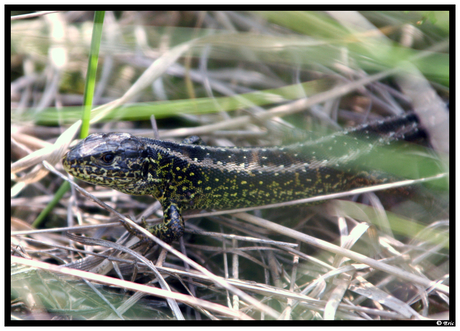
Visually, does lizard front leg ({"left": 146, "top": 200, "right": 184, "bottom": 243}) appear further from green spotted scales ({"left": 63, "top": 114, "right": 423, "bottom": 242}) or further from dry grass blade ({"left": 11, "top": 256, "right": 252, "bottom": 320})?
dry grass blade ({"left": 11, "top": 256, "right": 252, "bottom": 320})

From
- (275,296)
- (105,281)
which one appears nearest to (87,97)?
(105,281)

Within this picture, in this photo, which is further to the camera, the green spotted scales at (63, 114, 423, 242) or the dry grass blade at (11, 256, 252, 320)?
the green spotted scales at (63, 114, 423, 242)

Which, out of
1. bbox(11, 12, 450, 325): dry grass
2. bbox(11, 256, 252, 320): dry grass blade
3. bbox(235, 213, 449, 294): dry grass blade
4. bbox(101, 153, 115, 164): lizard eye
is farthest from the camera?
bbox(101, 153, 115, 164): lizard eye

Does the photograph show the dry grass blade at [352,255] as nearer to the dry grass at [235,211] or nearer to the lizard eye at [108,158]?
the dry grass at [235,211]

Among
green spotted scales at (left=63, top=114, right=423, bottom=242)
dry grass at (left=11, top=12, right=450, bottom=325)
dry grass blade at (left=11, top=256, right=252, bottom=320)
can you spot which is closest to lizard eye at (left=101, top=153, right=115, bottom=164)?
green spotted scales at (left=63, top=114, right=423, bottom=242)

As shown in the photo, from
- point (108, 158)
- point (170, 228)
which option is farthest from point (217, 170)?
point (108, 158)

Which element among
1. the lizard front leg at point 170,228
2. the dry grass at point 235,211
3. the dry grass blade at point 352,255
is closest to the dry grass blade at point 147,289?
the dry grass at point 235,211

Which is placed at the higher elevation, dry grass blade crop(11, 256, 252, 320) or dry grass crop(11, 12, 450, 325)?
dry grass crop(11, 12, 450, 325)
